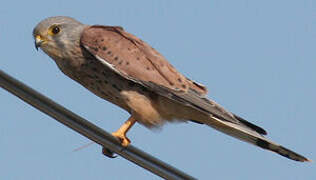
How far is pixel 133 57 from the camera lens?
579cm

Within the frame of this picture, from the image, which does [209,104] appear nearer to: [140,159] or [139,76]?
[139,76]

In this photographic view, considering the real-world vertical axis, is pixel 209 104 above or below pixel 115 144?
above

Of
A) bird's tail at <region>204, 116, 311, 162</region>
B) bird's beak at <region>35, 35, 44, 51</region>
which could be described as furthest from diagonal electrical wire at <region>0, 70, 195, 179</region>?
bird's beak at <region>35, 35, 44, 51</region>

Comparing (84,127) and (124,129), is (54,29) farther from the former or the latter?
(84,127)

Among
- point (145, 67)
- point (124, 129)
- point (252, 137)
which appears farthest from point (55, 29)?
point (252, 137)

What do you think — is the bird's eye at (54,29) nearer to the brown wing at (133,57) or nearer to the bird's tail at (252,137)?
the brown wing at (133,57)

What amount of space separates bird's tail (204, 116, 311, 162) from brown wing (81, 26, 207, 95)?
42cm

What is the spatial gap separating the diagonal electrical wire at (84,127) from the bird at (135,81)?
122 cm

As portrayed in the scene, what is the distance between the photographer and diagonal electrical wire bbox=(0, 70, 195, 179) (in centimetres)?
332

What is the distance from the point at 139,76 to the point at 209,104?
663 millimetres

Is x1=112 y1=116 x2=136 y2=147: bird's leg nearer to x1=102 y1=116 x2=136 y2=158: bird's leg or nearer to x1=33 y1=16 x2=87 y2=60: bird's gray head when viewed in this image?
x1=102 y1=116 x2=136 y2=158: bird's leg

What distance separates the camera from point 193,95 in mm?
5660

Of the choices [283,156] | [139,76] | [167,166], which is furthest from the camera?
[139,76]

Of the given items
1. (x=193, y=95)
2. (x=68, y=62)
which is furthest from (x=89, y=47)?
(x=193, y=95)
